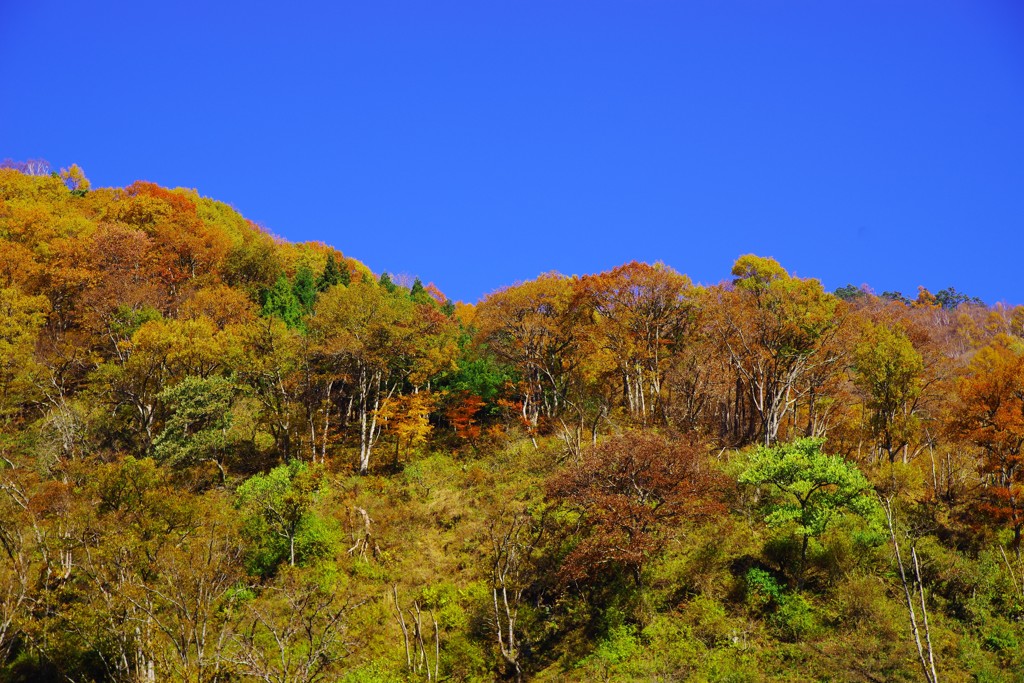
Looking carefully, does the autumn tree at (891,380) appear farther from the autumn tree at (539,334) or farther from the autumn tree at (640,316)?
the autumn tree at (539,334)

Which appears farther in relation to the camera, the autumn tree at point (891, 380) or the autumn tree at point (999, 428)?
the autumn tree at point (891, 380)

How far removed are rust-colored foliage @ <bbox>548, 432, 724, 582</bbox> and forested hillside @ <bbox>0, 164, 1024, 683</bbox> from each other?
10cm

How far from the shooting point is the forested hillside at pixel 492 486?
70.6 feet

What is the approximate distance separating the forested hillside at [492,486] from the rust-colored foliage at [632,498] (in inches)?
3.8

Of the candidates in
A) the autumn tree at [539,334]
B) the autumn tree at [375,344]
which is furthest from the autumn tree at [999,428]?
the autumn tree at [375,344]

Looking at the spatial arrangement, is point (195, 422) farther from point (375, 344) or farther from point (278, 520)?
point (278, 520)

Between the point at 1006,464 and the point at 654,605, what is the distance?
42.9 ft

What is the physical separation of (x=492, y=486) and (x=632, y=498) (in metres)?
10.5

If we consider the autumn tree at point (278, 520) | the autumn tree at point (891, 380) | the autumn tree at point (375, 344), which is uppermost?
the autumn tree at point (375, 344)

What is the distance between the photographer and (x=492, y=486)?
1291 inches

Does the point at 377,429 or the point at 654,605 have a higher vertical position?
the point at 377,429

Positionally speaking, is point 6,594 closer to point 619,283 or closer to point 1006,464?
point 619,283

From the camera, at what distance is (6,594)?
20797 mm

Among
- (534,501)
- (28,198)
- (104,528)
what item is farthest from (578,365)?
(28,198)
